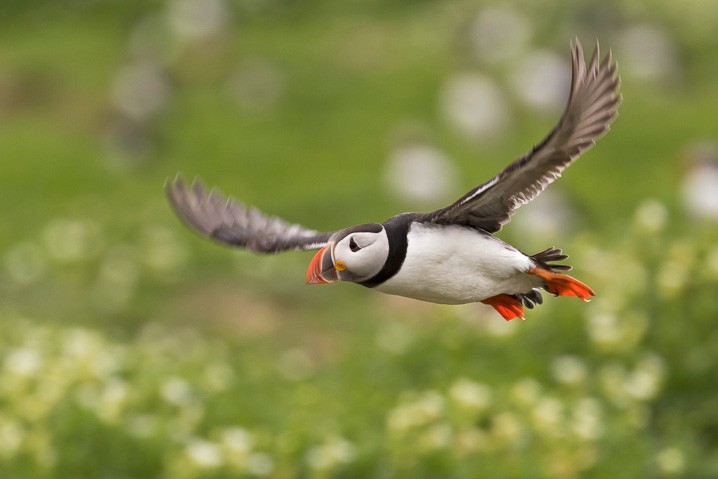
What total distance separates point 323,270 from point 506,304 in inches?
22.8

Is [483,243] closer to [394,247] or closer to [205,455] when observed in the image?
[394,247]

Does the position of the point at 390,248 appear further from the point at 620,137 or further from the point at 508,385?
the point at 620,137

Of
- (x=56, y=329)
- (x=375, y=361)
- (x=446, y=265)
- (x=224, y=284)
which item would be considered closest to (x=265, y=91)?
(x=224, y=284)

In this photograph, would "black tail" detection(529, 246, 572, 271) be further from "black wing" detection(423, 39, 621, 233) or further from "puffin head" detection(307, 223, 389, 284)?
"puffin head" detection(307, 223, 389, 284)

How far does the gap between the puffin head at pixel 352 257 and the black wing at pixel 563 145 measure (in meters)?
0.18

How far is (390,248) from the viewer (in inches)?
84.3

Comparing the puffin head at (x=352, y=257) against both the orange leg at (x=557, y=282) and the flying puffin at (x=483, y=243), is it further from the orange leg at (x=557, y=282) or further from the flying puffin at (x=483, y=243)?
the orange leg at (x=557, y=282)

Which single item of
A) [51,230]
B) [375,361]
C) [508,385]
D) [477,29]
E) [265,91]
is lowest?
[508,385]

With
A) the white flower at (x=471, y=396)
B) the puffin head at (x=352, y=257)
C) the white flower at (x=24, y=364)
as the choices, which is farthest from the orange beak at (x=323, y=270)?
the white flower at (x=24, y=364)

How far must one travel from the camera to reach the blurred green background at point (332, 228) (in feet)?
20.2

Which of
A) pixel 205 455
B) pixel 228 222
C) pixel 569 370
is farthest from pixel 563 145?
pixel 569 370

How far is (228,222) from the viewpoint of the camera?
10.5 feet

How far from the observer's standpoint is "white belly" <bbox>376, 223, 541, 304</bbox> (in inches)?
84.8

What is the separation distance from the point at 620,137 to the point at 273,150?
4849 mm
